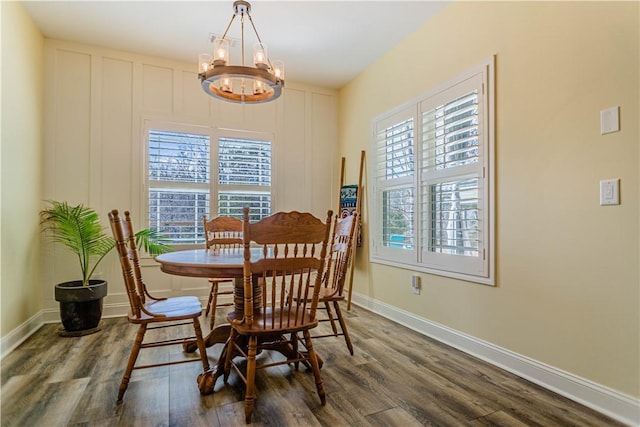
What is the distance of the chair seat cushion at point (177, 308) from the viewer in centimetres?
192

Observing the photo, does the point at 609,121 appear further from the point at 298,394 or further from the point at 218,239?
the point at 218,239

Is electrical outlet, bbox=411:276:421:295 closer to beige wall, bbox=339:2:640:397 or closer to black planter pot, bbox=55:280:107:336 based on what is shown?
beige wall, bbox=339:2:640:397

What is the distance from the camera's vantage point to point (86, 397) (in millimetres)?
1840

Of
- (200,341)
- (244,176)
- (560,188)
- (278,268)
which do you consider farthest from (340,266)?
(244,176)

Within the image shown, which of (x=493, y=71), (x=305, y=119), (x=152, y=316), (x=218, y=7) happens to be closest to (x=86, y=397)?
(x=152, y=316)

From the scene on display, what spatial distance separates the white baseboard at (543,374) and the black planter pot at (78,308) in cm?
278

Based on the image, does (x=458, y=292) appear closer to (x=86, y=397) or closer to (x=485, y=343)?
(x=485, y=343)

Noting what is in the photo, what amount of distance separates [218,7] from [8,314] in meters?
2.88

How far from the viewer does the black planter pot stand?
2875 mm

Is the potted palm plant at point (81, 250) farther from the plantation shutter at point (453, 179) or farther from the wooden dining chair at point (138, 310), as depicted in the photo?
the plantation shutter at point (453, 179)

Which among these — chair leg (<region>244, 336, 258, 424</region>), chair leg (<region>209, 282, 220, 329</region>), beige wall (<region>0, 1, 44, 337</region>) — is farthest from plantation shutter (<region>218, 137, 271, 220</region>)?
chair leg (<region>244, 336, 258, 424</region>)

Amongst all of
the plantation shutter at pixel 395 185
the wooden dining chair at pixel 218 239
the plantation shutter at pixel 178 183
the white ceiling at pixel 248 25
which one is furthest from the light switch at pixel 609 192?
the plantation shutter at pixel 178 183

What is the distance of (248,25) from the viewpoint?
304 centimetres

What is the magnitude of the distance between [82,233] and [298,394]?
2439mm
